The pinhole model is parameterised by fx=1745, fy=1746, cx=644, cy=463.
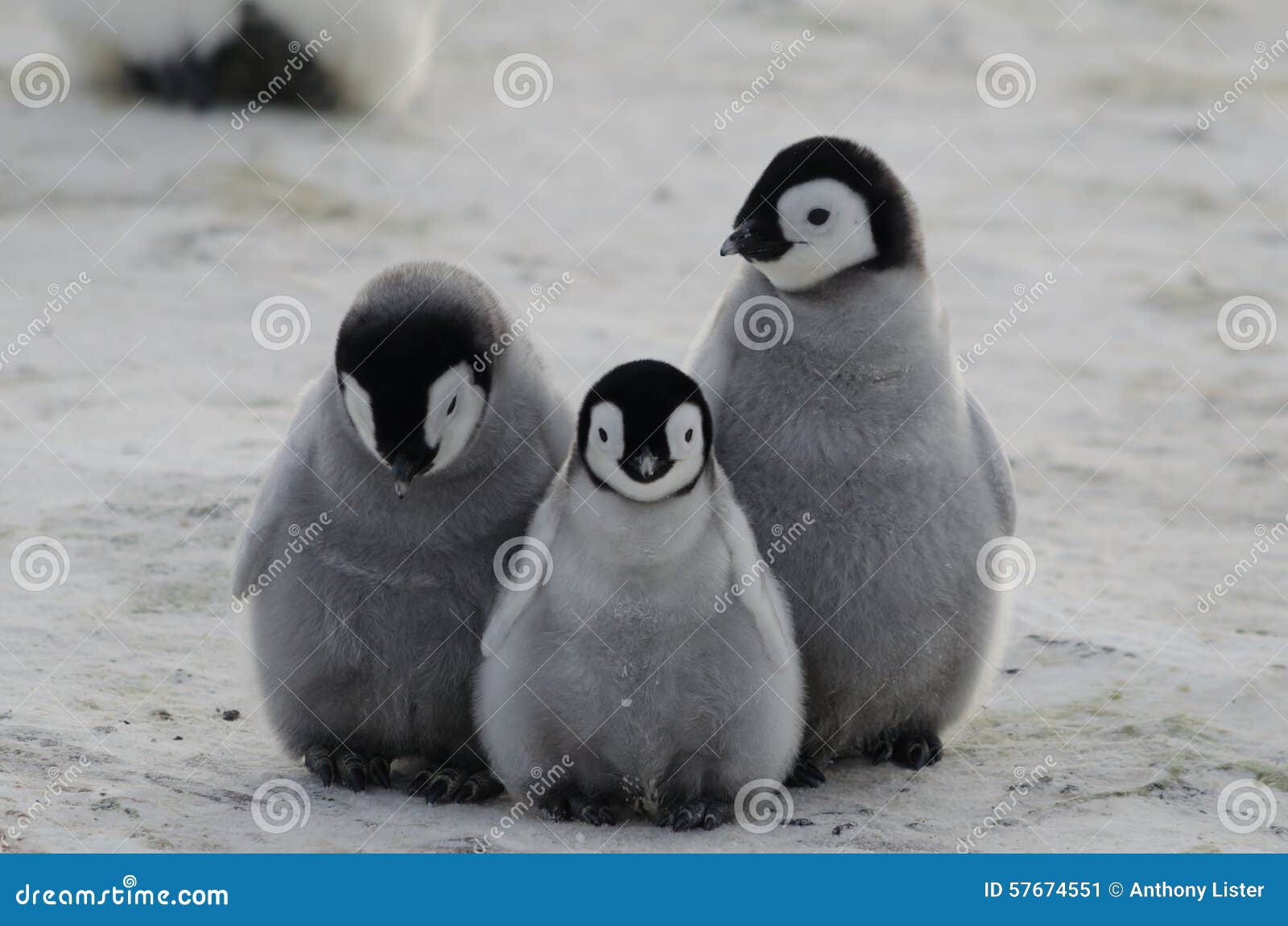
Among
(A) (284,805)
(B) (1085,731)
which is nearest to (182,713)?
(A) (284,805)

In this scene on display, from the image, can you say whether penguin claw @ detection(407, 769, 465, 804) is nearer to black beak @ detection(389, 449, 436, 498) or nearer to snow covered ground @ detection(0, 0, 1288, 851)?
snow covered ground @ detection(0, 0, 1288, 851)

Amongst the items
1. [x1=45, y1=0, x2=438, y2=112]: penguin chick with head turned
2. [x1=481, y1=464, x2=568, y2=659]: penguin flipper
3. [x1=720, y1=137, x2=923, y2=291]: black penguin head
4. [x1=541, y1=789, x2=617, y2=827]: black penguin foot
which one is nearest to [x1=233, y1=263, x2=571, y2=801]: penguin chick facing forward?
[x1=481, y1=464, x2=568, y2=659]: penguin flipper

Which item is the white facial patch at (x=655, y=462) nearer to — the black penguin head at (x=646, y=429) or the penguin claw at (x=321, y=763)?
the black penguin head at (x=646, y=429)

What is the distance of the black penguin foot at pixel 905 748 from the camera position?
3533mm

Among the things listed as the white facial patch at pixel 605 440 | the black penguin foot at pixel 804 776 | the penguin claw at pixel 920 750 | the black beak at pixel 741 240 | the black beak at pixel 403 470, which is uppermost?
the black beak at pixel 741 240

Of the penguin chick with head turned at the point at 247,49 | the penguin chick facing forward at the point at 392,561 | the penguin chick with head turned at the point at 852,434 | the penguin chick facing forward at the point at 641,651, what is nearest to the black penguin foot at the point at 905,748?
the penguin chick with head turned at the point at 852,434

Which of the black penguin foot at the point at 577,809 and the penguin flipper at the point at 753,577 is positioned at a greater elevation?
the penguin flipper at the point at 753,577

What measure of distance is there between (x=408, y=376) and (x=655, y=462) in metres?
0.44

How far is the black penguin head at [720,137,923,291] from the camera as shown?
128 inches

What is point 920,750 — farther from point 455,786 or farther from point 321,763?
point 321,763

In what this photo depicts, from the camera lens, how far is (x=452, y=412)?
3.04 metres

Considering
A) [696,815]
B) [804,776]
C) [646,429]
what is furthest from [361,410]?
[804,776]

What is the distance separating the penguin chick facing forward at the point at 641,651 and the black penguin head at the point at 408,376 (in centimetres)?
23

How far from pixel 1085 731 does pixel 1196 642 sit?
0.65 meters
